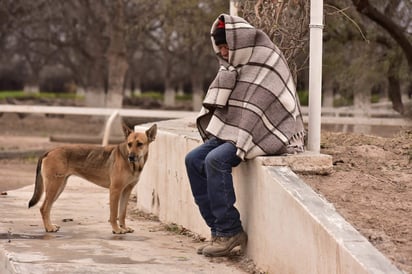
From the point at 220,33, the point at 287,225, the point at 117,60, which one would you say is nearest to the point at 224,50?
the point at 220,33

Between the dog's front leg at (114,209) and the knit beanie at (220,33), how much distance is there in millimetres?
2414

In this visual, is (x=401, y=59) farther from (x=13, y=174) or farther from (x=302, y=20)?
(x=302, y=20)

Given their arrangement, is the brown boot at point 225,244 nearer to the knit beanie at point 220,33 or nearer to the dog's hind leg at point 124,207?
the knit beanie at point 220,33

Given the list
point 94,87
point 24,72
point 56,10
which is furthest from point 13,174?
point 24,72

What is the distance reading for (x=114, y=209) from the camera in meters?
9.10

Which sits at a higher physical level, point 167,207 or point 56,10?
point 56,10

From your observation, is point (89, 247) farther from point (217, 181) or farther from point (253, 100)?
point (253, 100)

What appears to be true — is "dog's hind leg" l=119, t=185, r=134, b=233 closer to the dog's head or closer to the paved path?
the paved path

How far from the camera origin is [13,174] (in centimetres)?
1769

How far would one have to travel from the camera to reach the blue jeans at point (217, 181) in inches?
280

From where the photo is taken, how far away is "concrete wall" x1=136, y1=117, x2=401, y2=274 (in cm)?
546

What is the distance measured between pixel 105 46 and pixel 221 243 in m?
36.7

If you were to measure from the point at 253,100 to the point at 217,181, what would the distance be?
27.0 inches

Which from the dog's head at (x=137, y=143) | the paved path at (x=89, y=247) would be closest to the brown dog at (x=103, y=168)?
the dog's head at (x=137, y=143)
